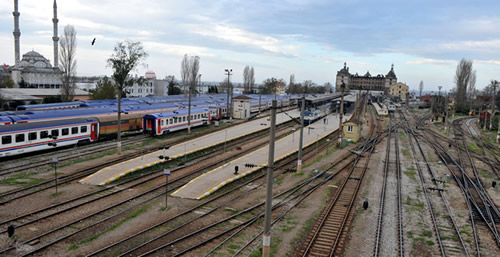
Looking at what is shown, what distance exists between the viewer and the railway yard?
46.5 feet

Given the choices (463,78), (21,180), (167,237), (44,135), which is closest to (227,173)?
(167,237)

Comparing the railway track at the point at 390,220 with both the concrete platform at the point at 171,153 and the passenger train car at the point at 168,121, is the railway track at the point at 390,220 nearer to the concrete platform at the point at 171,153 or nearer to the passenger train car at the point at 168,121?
the concrete platform at the point at 171,153

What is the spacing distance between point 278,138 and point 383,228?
25943mm

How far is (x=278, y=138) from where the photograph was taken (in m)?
42.2

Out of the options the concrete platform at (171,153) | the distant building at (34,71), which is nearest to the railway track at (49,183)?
the concrete platform at (171,153)

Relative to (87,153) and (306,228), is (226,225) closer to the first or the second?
(306,228)

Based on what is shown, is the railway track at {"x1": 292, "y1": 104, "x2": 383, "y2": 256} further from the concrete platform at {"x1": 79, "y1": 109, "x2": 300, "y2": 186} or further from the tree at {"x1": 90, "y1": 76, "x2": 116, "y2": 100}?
the tree at {"x1": 90, "y1": 76, "x2": 116, "y2": 100}

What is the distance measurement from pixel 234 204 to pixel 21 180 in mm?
12351

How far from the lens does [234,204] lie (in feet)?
63.0

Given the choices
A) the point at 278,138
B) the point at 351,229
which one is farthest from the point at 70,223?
the point at 278,138

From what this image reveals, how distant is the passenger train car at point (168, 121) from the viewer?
38.2 m

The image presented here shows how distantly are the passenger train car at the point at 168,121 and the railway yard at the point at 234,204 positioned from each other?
4.12m

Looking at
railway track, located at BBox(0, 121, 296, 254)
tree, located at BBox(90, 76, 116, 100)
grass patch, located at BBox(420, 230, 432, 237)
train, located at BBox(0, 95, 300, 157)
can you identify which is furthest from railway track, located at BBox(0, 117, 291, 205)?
tree, located at BBox(90, 76, 116, 100)

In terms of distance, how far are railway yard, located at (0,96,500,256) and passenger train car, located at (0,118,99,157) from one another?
843mm
